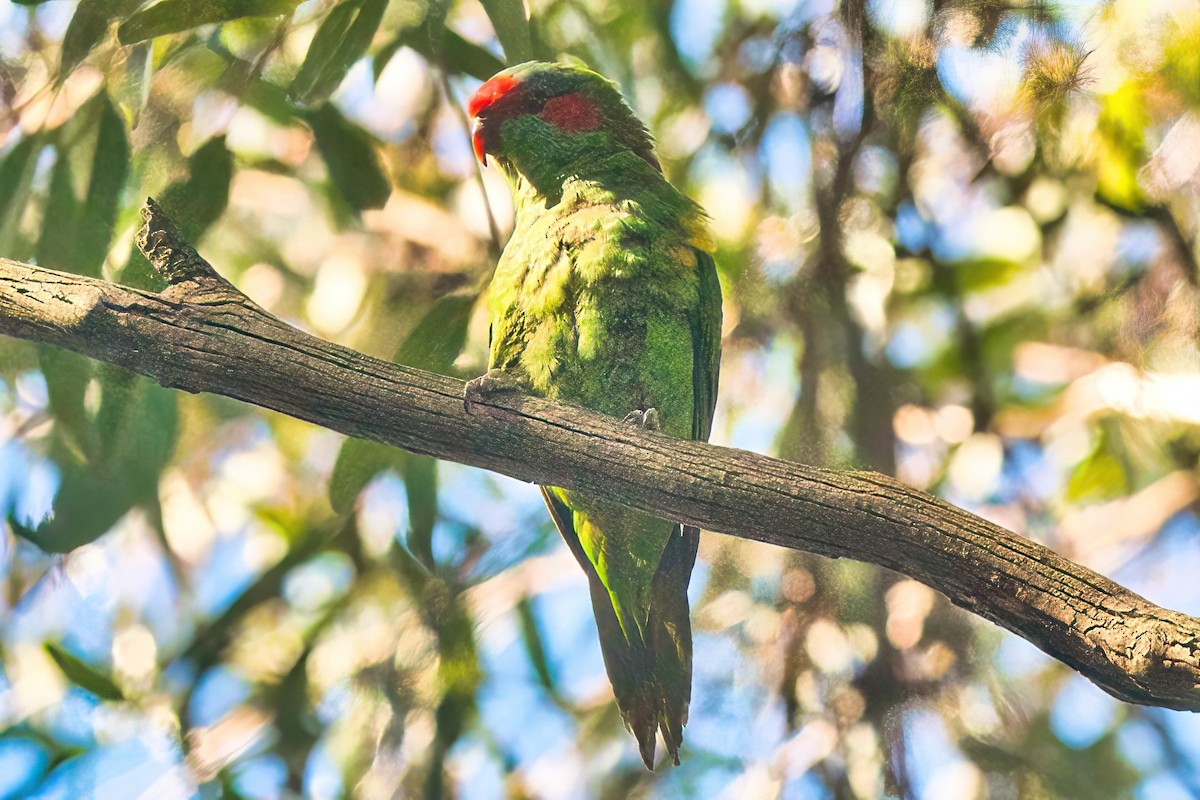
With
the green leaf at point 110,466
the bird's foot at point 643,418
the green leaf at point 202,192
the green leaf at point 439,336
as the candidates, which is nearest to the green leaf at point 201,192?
the green leaf at point 202,192

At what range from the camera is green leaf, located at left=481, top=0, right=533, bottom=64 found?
73.8 inches

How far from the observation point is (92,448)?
1.83 m

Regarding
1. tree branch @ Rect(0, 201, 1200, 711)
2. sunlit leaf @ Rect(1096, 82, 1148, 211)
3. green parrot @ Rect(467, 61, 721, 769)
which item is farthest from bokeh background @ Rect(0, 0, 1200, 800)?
tree branch @ Rect(0, 201, 1200, 711)

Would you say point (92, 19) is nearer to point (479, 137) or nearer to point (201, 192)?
point (201, 192)

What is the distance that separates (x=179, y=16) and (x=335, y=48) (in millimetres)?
290

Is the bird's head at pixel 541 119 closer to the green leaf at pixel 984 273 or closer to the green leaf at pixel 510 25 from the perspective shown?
the green leaf at pixel 510 25

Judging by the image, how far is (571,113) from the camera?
169 centimetres

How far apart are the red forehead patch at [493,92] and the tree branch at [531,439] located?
0.56 metres

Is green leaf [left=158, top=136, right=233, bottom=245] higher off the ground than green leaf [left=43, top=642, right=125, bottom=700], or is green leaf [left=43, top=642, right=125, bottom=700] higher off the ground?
green leaf [left=158, top=136, right=233, bottom=245]

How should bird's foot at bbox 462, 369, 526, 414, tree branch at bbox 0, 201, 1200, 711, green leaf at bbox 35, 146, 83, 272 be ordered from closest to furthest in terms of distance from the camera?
tree branch at bbox 0, 201, 1200, 711 < bird's foot at bbox 462, 369, 526, 414 < green leaf at bbox 35, 146, 83, 272

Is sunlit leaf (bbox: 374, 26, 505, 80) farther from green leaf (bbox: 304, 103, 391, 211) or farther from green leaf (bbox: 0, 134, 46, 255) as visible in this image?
green leaf (bbox: 0, 134, 46, 255)

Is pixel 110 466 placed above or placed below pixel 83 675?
above

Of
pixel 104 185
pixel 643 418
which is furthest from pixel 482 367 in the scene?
pixel 104 185

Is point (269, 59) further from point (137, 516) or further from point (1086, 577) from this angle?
point (1086, 577)
